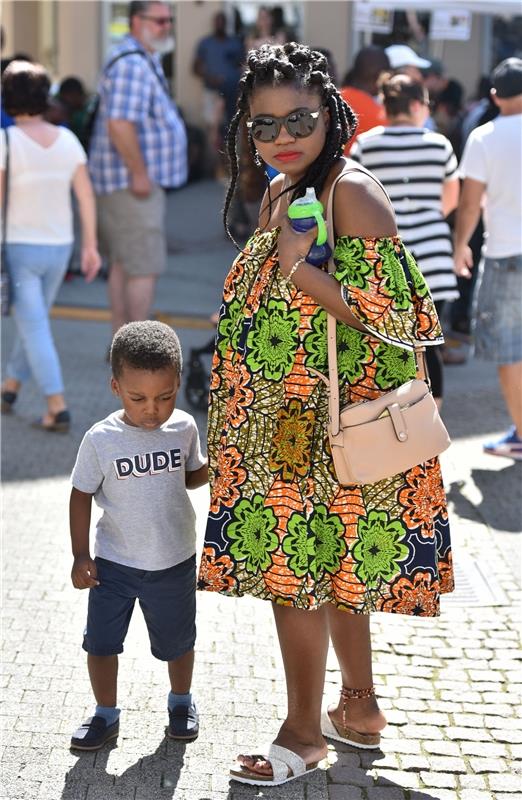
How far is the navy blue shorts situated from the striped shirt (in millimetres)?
3028

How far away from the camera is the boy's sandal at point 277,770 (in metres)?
3.42

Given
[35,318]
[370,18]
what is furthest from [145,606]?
[370,18]

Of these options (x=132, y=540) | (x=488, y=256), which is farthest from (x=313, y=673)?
(x=488, y=256)

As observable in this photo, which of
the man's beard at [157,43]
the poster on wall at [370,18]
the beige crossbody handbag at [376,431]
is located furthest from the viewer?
the poster on wall at [370,18]

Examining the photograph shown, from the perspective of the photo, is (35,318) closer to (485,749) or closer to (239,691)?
(239,691)

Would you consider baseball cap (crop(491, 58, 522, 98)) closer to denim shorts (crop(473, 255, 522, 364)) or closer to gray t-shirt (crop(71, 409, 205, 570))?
denim shorts (crop(473, 255, 522, 364))

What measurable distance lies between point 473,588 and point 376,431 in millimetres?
1879

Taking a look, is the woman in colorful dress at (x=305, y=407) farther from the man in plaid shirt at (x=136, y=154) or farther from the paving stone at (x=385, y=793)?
the man in plaid shirt at (x=136, y=154)

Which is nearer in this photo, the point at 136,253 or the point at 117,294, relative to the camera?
the point at 136,253

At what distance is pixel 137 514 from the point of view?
347cm

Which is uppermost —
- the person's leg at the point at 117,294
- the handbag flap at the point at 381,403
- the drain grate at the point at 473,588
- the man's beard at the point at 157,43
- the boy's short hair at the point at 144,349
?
the man's beard at the point at 157,43

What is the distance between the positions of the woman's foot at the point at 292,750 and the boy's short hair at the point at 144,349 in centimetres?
106

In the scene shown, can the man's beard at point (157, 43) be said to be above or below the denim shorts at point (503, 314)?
above

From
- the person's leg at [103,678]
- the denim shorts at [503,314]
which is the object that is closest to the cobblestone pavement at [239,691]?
the person's leg at [103,678]
